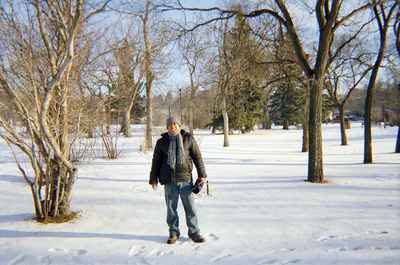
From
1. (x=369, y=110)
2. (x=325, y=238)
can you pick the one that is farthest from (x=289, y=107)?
(x=325, y=238)

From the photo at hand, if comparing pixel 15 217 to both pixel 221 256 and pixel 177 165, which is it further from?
pixel 221 256

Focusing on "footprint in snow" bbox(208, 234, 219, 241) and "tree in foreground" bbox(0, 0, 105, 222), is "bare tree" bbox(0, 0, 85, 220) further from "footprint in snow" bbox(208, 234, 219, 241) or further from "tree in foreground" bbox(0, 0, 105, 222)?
"footprint in snow" bbox(208, 234, 219, 241)

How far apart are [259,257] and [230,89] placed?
749 inches

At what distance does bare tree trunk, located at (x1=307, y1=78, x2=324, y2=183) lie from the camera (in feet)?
24.4

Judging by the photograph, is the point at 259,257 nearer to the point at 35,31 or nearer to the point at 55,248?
the point at 55,248

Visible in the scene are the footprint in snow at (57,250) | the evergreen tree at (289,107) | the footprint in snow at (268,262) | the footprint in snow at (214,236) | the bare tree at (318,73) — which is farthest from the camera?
the evergreen tree at (289,107)

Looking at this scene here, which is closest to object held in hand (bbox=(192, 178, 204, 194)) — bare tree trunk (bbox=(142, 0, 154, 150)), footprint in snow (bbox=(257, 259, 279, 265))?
footprint in snow (bbox=(257, 259, 279, 265))

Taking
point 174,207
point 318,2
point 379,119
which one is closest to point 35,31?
point 174,207

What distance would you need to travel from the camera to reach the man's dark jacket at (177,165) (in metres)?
4.04

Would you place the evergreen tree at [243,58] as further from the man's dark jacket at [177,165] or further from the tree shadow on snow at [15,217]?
the tree shadow on snow at [15,217]

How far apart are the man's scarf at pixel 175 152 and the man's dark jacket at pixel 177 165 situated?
0.05 metres

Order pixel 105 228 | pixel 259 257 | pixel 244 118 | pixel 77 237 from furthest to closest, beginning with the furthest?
1. pixel 244 118
2. pixel 105 228
3. pixel 77 237
4. pixel 259 257

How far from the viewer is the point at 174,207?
412 centimetres

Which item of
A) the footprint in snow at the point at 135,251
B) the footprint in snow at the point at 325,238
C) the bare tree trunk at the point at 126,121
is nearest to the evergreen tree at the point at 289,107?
the bare tree trunk at the point at 126,121
